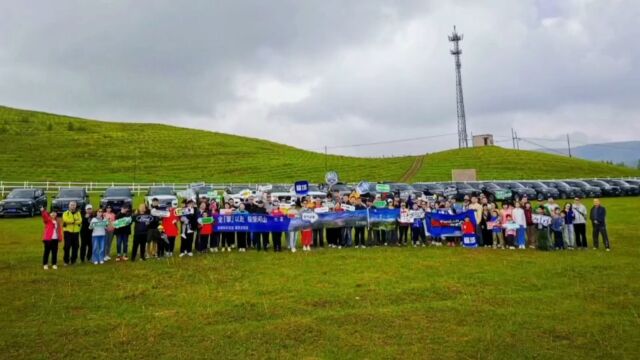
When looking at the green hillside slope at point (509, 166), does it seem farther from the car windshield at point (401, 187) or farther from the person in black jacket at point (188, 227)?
the person in black jacket at point (188, 227)

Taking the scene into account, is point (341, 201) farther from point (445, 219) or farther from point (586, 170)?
point (586, 170)

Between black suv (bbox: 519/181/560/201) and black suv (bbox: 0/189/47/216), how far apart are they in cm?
3468

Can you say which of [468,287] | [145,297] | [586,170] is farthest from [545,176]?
[145,297]

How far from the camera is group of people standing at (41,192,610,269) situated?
13969 mm

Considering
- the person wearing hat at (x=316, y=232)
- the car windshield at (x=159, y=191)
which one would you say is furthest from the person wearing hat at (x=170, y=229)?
the car windshield at (x=159, y=191)

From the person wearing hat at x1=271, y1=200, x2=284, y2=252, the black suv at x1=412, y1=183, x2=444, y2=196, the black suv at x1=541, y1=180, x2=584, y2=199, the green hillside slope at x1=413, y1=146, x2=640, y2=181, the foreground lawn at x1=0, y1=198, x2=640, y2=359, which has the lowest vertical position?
the foreground lawn at x1=0, y1=198, x2=640, y2=359

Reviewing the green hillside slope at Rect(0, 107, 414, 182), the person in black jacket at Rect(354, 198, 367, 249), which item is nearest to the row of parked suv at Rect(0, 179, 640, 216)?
the person in black jacket at Rect(354, 198, 367, 249)

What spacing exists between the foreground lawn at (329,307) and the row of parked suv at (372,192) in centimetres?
1141

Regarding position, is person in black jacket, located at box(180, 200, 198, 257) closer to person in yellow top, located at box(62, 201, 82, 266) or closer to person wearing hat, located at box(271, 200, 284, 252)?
person wearing hat, located at box(271, 200, 284, 252)

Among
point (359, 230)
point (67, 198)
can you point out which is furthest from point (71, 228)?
point (67, 198)

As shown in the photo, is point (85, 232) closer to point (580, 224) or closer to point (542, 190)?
point (580, 224)

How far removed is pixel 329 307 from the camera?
9.30 meters

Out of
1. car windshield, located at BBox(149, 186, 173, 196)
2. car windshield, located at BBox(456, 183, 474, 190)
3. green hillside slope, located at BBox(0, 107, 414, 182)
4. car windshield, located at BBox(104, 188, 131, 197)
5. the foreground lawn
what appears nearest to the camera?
the foreground lawn

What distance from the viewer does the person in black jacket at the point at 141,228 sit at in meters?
14.1
